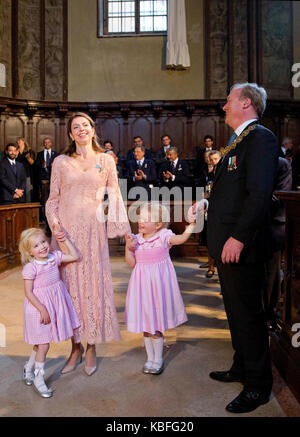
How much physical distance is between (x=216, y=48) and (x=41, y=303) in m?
9.70

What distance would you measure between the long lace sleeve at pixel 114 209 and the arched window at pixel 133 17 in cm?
932

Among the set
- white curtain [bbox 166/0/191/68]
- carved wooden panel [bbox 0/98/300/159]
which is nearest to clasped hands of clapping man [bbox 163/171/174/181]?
carved wooden panel [bbox 0/98/300/159]

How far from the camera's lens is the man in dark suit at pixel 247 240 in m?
2.15

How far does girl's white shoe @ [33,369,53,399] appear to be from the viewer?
93.5 inches

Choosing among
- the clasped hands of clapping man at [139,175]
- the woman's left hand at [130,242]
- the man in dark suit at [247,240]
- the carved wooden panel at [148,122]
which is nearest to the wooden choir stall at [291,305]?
the man in dark suit at [247,240]

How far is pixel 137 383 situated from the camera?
255 cm

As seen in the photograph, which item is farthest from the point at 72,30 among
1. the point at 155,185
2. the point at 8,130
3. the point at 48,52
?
the point at 155,185

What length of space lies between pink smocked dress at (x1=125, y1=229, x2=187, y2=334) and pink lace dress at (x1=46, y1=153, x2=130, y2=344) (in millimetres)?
146

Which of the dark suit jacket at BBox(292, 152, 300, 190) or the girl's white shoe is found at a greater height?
the dark suit jacket at BBox(292, 152, 300, 190)

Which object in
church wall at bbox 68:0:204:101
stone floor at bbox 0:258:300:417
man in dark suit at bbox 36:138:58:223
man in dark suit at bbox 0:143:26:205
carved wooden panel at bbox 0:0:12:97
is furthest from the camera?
church wall at bbox 68:0:204:101

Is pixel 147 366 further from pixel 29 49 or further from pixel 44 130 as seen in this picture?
pixel 29 49

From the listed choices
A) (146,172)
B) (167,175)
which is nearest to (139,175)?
(146,172)

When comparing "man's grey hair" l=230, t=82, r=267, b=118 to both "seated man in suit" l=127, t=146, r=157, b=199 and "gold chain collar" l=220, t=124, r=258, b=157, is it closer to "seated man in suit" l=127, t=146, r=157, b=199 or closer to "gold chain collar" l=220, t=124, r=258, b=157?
"gold chain collar" l=220, t=124, r=258, b=157

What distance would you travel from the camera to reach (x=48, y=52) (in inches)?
421
